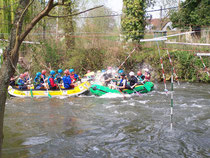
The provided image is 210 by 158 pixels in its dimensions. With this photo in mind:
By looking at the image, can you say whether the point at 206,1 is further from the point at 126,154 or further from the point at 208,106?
the point at 126,154

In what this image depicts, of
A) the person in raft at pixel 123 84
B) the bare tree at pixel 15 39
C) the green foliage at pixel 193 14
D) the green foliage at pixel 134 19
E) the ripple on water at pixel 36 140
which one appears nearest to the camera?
the bare tree at pixel 15 39

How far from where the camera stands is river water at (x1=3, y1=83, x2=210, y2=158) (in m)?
5.81

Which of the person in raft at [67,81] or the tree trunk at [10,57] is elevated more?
the tree trunk at [10,57]

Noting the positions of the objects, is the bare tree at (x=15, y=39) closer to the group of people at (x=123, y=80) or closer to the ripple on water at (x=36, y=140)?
the ripple on water at (x=36, y=140)

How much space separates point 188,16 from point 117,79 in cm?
1089

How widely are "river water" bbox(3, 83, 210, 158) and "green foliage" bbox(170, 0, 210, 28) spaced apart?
9.72 m

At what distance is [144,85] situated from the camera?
13.2 m

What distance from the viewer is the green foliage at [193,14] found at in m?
19.0

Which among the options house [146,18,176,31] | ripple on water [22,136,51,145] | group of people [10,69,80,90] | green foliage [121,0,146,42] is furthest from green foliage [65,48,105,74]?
ripple on water [22,136,51,145]

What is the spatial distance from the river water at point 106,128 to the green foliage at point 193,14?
31.9 feet

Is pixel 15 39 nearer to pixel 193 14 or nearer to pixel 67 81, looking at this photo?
pixel 67 81

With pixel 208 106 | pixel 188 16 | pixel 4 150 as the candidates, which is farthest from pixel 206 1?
pixel 4 150

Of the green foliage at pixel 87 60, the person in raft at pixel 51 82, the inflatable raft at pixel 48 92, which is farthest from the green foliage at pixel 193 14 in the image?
the person in raft at pixel 51 82

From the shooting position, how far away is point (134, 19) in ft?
64.0
